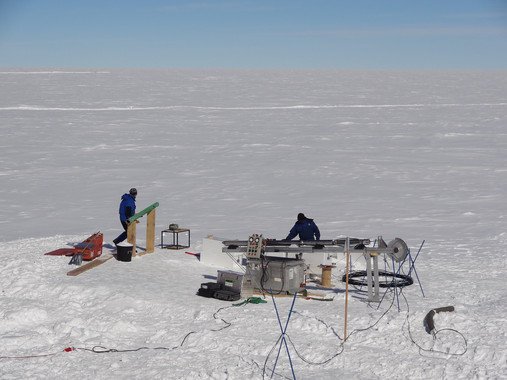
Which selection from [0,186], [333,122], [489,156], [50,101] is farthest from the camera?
[50,101]

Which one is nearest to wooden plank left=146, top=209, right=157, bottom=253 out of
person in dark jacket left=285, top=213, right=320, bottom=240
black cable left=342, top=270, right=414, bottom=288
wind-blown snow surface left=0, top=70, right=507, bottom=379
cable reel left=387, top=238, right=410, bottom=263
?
wind-blown snow surface left=0, top=70, right=507, bottom=379

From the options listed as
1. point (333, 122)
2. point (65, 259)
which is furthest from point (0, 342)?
point (333, 122)

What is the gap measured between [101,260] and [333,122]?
2687 cm

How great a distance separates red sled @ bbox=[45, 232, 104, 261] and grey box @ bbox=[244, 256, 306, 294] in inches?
132

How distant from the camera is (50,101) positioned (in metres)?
49.2

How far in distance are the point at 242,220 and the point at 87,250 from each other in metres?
5.67

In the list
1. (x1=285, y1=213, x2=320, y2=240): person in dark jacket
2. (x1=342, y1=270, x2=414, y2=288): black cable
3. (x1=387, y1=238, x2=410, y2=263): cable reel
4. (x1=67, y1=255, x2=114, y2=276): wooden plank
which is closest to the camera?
(x1=387, y1=238, x2=410, y2=263): cable reel

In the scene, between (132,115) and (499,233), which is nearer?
(499,233)

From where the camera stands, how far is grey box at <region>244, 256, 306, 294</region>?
10562 millimetres

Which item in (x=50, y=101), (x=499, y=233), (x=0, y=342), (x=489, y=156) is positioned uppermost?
(x=50, y=101)

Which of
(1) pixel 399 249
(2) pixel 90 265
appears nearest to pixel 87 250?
(2) pixel 90 265

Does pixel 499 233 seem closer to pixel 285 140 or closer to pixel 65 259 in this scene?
pixel 65 259

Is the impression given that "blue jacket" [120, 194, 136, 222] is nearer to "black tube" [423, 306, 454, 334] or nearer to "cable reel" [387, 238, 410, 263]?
"cable reel" [387, 238, 410, 263]

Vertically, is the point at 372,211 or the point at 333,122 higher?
the point at 333,122
